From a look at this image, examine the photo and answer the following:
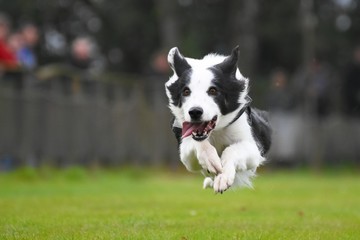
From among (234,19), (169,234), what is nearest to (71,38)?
(234,19)

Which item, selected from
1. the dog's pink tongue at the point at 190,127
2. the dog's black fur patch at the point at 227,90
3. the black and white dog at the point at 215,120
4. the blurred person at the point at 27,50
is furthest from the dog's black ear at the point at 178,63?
the blurred person at the point at 27,50

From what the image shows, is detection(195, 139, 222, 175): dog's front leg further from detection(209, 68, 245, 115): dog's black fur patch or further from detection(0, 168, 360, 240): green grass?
detection(0, 168, 360, 240): green grass

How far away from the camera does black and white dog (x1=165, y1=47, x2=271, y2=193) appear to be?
28.5 ft

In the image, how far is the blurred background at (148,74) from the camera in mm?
18594

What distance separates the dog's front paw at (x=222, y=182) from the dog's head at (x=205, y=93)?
0.43 m

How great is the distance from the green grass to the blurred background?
1530 millimetres

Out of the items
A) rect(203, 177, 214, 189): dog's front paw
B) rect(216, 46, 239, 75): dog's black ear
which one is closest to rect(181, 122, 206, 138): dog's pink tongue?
rect(216, 46, 239, 75): dog's black ear

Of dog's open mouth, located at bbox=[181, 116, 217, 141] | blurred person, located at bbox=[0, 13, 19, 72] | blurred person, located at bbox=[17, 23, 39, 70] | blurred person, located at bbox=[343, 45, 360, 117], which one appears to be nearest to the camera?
dog's open mouth, located at bbox=[181, 116, 217, 141]

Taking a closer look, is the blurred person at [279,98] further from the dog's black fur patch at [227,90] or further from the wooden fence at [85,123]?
the dog's black fur patch at [227,90]

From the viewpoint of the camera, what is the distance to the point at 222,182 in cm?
854

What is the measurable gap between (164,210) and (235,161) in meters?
2.52

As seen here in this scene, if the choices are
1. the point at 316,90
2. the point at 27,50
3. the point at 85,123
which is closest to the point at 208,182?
the point at 27,50

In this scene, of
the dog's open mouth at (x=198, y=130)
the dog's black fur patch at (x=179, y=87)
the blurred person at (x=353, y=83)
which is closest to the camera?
the dog's open mouth at (x=198, y=130)

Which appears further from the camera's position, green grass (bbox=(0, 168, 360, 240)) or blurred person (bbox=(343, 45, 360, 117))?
blurred person (bbox=(343, 45, 360, 117))
